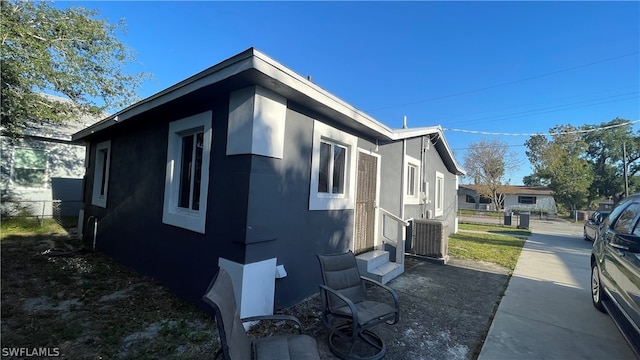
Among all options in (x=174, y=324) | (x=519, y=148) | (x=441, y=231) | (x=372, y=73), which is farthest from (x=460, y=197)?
(x=174, y=324)

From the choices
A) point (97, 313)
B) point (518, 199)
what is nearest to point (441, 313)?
point (97, 313)

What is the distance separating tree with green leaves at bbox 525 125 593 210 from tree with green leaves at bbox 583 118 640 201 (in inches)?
70.8

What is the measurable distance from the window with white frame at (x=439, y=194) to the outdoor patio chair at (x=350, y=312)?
28.4 ft

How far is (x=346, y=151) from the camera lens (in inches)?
215

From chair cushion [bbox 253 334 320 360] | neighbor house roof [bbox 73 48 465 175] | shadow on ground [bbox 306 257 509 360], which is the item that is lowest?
shadow on ground [bbox 306 257 509 360]

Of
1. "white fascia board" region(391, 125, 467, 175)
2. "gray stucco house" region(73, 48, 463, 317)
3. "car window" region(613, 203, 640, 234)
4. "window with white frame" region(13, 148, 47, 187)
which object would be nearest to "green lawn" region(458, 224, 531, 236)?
"white fascia board" region(391, 125, 467, 175)

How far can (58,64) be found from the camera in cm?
739

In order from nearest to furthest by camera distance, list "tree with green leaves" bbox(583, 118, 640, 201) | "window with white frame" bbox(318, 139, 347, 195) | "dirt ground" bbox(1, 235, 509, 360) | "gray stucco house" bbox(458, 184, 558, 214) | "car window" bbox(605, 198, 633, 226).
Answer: "dirt ground" bbox(1, 235, 509, 360) < "car window" bbox(605, 198, 633, 226) < "window with white frame" bbox(318, 139, 347, 195) < "tree with green leaves" bbox(583, 118, 640, 201) < "gray stucco house" bbox(458, 184, 558, 214)

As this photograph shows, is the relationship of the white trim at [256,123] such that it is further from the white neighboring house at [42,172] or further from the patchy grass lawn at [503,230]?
the patchy grass lawn at [503,230]

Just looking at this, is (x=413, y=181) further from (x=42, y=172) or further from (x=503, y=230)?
(x=42, y=172)

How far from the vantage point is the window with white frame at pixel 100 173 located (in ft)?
23.7

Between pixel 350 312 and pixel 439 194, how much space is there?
9.96 meters

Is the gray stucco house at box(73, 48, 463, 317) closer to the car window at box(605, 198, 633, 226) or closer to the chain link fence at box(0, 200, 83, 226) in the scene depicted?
the car window at box(605, 198, 633, 226)

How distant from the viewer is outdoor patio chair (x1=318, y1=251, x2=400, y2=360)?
2.83 m
